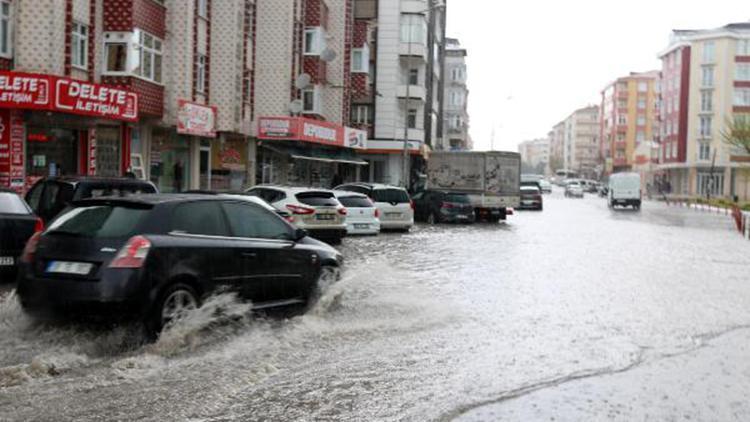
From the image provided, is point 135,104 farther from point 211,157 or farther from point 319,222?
point 211,157

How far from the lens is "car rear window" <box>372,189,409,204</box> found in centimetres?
2708

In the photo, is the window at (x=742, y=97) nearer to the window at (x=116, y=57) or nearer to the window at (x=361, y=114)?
the window at (x=361, y=114)

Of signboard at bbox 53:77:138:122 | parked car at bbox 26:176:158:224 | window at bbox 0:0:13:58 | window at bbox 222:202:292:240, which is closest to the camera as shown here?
window at bbox 222:202:292:240

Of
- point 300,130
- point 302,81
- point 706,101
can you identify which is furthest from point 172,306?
point 706,101

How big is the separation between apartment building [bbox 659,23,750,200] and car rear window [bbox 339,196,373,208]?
7359 cm

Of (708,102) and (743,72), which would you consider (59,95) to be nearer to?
(708,102)

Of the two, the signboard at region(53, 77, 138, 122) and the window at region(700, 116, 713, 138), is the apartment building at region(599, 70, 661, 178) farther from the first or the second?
the signboard at region(53, 77, 138, 122)

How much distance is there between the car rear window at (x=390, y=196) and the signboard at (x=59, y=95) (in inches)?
337

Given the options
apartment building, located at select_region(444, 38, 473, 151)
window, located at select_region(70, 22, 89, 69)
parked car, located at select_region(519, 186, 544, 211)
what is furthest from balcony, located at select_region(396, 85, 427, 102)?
apartment building, located at select_region(444, 38, 473, 151)

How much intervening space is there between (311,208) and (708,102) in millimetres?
84230

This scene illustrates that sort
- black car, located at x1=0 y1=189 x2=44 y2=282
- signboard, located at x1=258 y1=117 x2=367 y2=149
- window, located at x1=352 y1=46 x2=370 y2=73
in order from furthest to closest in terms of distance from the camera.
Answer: window, located at x1=352 y1=46 x2=370 y2=73
signboard, located at x1=258 y1=117 x2=367 y2=149
black car, located at x1=0 y1=189 x2=44 y2=282

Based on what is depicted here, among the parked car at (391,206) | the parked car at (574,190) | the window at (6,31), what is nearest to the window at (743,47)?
the parked car at (574,190)

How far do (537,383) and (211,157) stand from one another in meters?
27.6

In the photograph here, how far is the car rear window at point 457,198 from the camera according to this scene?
106ft
